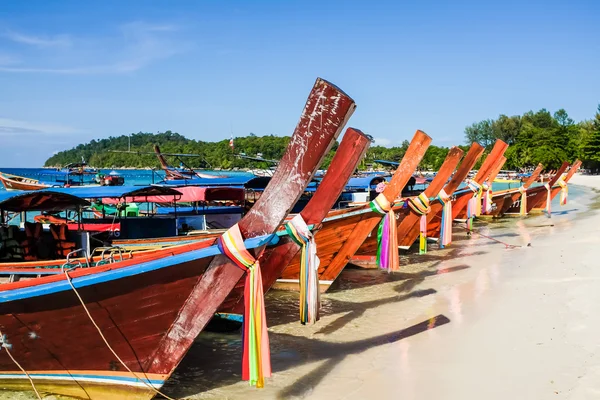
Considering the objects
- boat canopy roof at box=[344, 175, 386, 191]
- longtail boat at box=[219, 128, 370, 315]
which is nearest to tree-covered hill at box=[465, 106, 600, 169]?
boat canopy roof at box=[344, 175, 386, 191]

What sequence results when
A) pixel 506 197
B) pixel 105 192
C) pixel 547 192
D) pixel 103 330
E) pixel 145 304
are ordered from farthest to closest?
pixel 547 192, pixel 506 197, pixel 105 192, pixel 103 330, pixel 145 304

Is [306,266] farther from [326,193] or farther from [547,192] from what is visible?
[547,192]

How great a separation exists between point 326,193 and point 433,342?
11.4ft

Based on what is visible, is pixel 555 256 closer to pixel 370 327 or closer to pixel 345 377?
pixel 370 327

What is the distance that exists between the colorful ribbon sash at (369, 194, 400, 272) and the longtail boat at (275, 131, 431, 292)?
0.06 meters

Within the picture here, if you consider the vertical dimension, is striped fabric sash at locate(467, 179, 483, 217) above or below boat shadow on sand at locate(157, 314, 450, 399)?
above

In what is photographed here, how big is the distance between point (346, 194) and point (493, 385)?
18.6 m

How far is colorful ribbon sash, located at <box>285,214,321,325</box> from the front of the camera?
20.9 feet

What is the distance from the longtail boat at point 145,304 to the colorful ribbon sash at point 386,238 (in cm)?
464

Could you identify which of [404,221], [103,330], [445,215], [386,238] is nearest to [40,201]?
[103,330]

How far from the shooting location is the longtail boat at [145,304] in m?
5.20

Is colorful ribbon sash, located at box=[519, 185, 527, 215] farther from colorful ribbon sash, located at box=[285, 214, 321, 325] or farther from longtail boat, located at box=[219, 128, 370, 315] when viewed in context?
colorful ribbon sash, located at box=[285, 214, 321, 325]

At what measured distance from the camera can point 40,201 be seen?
11109 millimetres

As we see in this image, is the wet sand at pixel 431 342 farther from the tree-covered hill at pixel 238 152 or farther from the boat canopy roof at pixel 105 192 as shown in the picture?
the tree-covered hill at pixel 238 152
